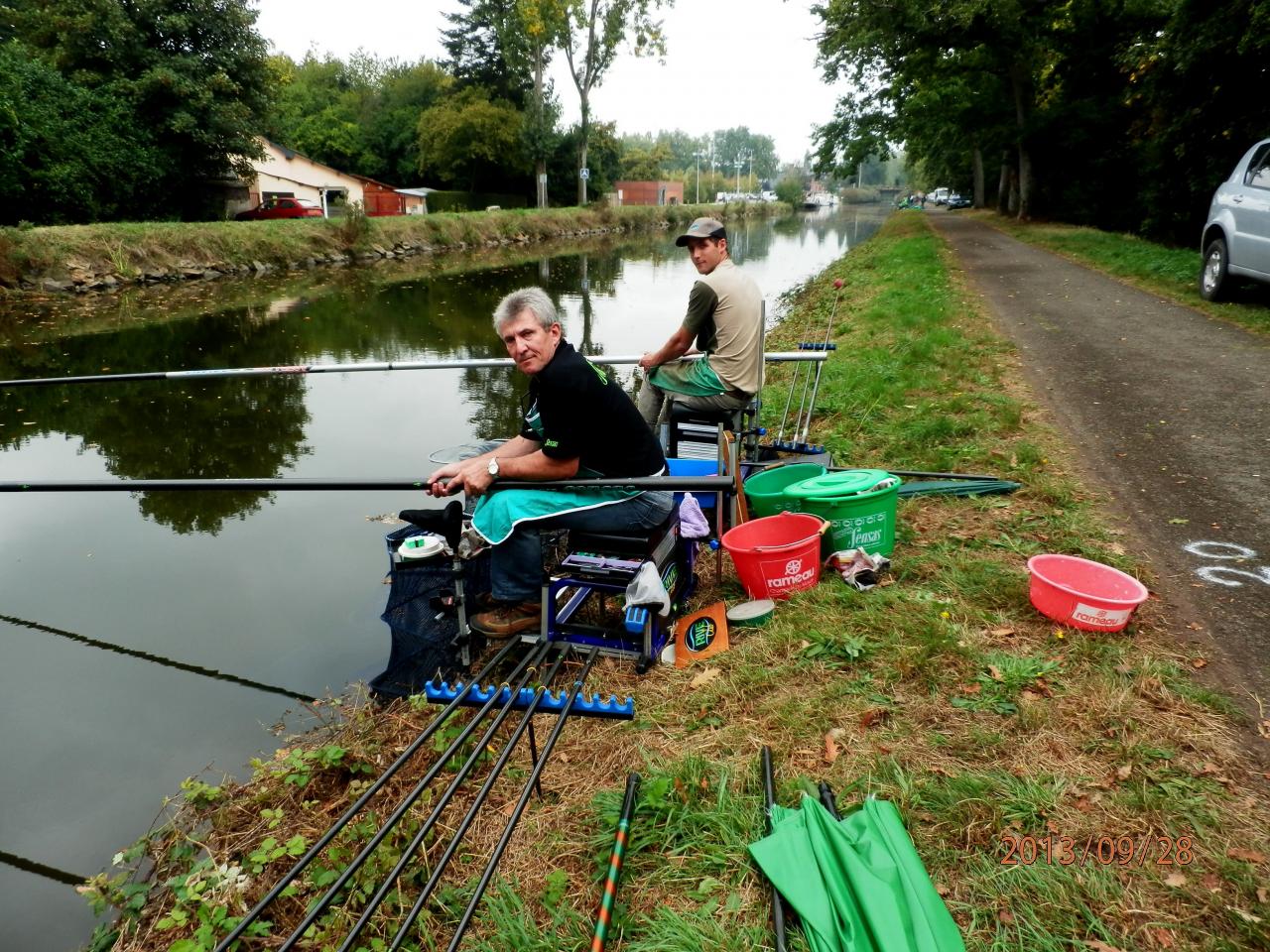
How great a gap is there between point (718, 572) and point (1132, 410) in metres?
4.02

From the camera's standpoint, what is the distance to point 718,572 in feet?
14.2

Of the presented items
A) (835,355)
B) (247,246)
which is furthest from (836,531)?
(247,246)

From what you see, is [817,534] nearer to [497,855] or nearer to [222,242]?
[497,855]

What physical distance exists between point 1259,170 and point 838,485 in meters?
8.72

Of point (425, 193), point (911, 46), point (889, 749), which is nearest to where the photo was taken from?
point (889, 749)

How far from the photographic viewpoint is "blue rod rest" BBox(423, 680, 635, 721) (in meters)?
3.06

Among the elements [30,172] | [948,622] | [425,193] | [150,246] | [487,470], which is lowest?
[948,622]

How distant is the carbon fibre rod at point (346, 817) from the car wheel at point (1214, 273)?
10.6 metres

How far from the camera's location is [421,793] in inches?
110

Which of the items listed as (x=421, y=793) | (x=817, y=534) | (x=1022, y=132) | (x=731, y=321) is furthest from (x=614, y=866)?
(x=1022, y=132)

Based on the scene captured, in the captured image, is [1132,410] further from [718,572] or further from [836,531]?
[718,572]

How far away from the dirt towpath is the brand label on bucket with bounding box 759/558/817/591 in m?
1.54

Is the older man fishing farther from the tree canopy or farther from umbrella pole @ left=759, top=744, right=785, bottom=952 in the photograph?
the tree canopy

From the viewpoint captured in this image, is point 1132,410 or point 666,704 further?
point 1132,410
